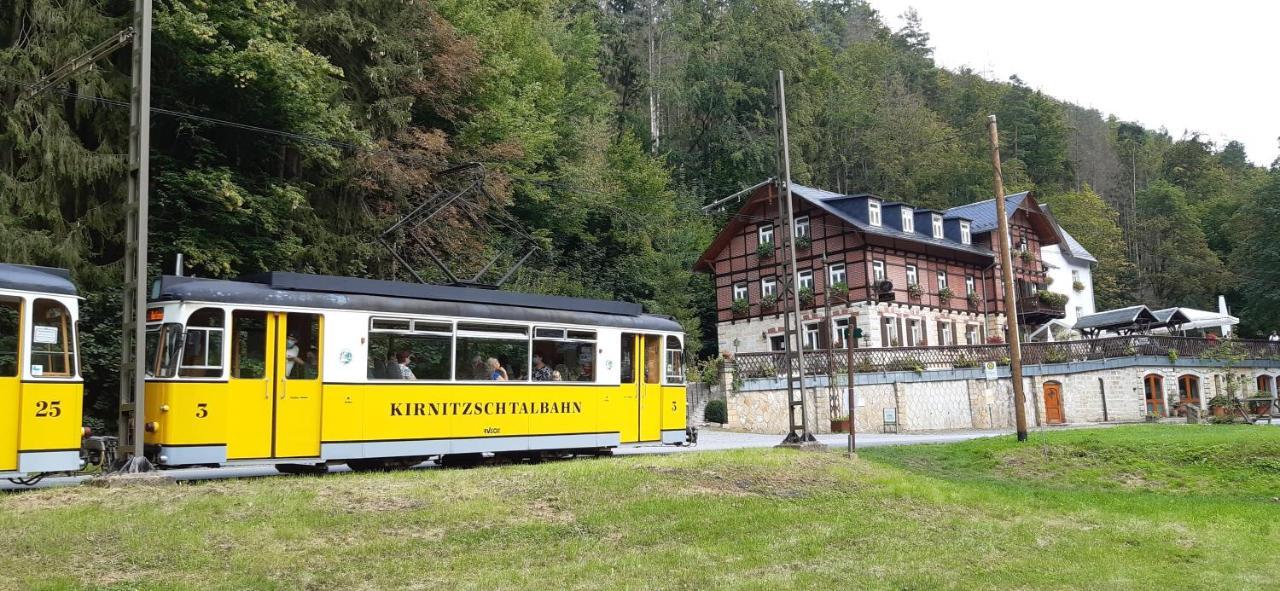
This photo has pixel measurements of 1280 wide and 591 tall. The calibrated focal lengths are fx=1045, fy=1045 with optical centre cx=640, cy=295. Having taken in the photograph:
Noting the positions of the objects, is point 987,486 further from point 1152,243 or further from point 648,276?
point 1152,243

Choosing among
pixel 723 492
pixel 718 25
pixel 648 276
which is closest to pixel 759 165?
pixel 718 25

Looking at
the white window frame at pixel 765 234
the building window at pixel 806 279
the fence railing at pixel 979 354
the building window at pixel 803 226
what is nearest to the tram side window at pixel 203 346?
the fence railing at pixel 979 354

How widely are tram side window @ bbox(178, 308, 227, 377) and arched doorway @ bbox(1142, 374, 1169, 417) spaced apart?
34.4m

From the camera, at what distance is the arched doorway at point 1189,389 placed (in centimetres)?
3953

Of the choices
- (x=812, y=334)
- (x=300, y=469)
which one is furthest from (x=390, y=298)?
(x=812, y=334)

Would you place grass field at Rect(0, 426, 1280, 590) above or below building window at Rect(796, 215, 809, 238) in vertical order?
below

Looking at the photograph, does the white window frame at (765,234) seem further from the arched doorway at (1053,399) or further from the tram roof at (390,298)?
the tram roof at (390,298)

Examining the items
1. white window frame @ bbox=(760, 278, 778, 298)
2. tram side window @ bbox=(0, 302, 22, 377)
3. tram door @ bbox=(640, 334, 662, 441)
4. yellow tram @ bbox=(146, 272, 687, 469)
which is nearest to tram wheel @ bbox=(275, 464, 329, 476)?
yellow tram @ bbox=(146, 272, 687, 469)

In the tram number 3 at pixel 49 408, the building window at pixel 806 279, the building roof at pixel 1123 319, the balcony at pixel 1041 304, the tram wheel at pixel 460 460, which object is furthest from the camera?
the balcony at pixel 1041 304

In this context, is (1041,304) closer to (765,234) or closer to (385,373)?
(765,234)

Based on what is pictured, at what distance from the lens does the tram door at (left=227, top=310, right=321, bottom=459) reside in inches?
554

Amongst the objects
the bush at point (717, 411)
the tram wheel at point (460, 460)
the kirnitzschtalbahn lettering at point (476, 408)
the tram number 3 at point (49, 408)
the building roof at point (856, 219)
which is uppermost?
the building roof at point (856, 219)

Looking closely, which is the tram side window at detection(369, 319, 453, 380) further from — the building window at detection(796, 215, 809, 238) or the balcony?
the balcony

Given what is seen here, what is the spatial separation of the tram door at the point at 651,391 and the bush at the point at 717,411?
52.2ft
